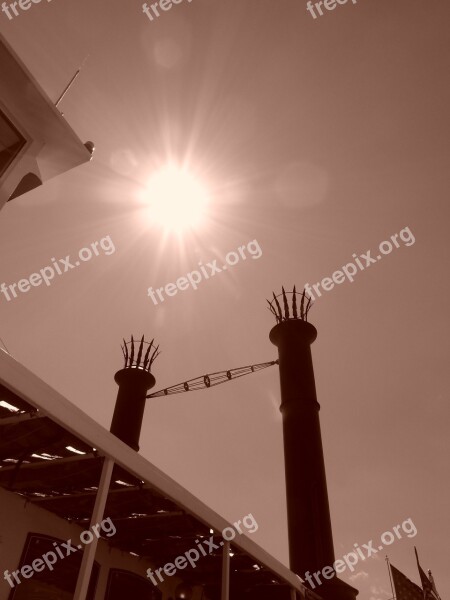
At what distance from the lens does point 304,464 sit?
52.7ft

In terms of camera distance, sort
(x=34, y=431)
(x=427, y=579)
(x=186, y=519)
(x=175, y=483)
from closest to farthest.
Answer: (x=34, y=431), (x=175, y=483), (x=186, y=519), (x=427, y=579)

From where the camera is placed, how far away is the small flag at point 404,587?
21.4 m

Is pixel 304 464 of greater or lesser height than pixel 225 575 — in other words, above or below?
above

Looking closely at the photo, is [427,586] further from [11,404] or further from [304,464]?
[11,404]

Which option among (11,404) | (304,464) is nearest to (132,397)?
(304,464)

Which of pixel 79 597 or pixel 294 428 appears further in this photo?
pixel 294 428

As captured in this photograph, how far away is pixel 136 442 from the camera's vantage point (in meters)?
19.1

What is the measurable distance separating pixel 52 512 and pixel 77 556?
908 mm

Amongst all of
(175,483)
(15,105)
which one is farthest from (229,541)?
(15,105)

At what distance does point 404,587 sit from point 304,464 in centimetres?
1160

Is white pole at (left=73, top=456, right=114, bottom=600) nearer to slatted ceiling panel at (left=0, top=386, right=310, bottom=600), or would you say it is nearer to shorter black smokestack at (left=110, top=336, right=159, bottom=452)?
slatted ceiling panel at (left=0, top=386, right=310, bottom=600)

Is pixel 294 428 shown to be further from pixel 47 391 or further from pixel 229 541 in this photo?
pixel 47 391

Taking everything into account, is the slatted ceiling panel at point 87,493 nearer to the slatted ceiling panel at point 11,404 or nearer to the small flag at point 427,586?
the slatted ceiling panel at point 11,404

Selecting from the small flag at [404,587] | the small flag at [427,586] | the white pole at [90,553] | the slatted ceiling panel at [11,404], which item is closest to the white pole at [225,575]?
the white pole at [90,553]
